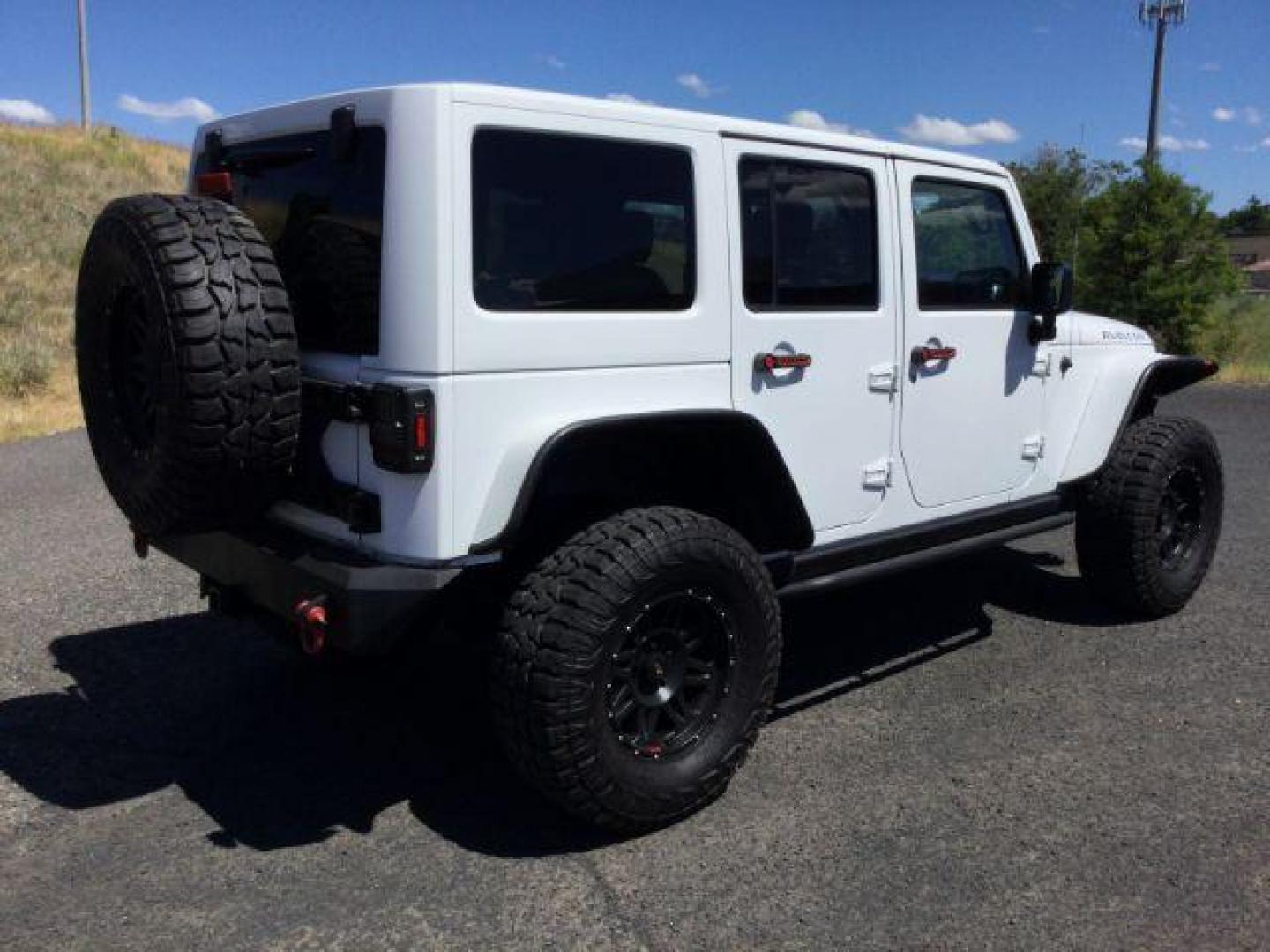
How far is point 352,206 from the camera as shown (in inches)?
118

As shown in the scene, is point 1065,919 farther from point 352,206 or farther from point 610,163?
point 352,206

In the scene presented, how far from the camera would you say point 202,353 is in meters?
2.75

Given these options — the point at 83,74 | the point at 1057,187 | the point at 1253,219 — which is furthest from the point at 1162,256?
the point at 1253,219

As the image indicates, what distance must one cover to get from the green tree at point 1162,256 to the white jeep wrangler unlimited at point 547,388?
13875 mm

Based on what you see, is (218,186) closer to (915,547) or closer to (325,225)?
(325,225)

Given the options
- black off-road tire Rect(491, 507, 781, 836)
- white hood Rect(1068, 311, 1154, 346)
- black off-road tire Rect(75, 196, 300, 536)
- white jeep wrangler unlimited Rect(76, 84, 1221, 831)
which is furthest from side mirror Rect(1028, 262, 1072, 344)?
black off-road tire Rect(75, 196, 300, 536)

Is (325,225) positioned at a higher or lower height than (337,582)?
higher

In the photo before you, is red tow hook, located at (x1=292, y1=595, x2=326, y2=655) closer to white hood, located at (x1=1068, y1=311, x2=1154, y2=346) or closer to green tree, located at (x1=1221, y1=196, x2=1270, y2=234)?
white hood, located at (x1=1068, y1=311, x2=1154, y2=346)

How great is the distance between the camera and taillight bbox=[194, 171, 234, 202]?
11.2ft

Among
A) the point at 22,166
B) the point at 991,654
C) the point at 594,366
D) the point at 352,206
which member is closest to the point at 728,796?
the point at 594,366

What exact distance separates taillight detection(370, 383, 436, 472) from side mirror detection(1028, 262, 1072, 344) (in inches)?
107

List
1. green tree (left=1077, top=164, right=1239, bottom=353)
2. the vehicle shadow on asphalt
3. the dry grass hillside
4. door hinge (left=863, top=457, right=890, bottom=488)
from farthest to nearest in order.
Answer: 1. green tree (left=1077, top=164, right=1239, bottom=353)
2. the dry grass hillside
3. door hinge (left=863, top=457, right=890, bottom=488)
4. the vehicle shadow on asphalt

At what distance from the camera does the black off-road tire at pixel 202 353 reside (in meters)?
2.77

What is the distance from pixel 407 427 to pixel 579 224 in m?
0.80
